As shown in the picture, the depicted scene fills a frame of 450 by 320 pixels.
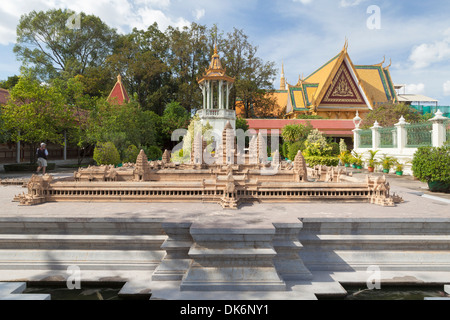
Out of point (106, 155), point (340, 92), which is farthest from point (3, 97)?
point (340, 92)

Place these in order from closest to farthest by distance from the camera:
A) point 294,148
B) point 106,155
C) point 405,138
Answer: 1. point 106,155
2. point 405,138
3. point 294,148

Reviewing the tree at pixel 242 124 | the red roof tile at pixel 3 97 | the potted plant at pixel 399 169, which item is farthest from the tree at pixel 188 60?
the potted plant at pixel 399 169

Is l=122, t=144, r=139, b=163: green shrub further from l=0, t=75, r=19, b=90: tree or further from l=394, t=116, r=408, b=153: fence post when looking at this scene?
l=0, t=75, r=19, b=90: tree

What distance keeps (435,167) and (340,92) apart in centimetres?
2713

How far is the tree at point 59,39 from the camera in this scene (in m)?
35.4

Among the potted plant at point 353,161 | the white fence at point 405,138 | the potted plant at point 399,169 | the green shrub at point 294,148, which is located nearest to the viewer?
the white fence at point 405,138

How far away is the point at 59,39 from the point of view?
1427 inches

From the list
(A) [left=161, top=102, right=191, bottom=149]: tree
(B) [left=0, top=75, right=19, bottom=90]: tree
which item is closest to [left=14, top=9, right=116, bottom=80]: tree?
(B) [left=0, top=75, right=19, bottom=90]: tree

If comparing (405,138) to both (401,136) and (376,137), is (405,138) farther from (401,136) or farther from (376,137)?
(376,137)

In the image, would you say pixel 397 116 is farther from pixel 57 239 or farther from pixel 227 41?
pixel 57 239

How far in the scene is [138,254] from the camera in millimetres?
4996

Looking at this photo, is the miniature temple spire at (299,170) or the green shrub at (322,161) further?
the green shrub at (322,161)

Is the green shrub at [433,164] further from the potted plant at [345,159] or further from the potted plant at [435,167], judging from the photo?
the potted plant at [345,159]
